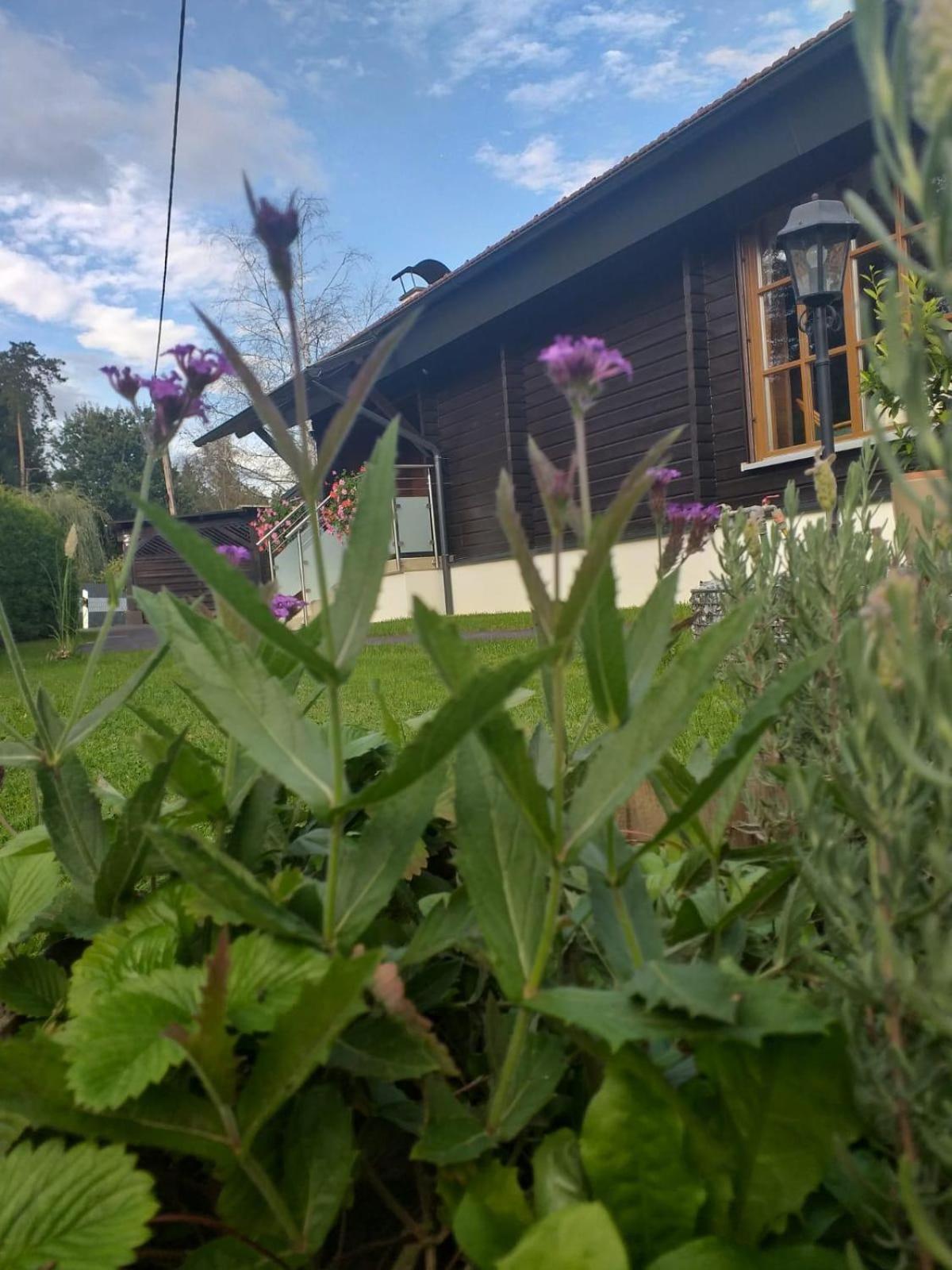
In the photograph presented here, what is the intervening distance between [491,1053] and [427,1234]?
→ 4.6 inches

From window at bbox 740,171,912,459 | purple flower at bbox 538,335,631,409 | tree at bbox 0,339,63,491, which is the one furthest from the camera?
tree at bbox 0,339,63,491

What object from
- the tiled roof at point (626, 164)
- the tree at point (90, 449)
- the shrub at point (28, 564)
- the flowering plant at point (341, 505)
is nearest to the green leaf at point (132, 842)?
the tiled roof at point (626, 164)

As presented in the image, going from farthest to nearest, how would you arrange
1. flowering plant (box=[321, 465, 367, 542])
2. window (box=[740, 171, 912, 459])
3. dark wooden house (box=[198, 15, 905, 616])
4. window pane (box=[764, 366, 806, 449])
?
1. flowering plant (box=[321, 465, 367, 542])
2. window pane (box=[764, 366, 806, 449])
3. window (box=[740, 171, 912, 459])
4. dark wooden house (box=[198, 15, 905, 616])

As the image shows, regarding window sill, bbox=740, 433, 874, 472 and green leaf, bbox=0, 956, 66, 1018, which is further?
window sill, bbox=740, 433, 874, 472

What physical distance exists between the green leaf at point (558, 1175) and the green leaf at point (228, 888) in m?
0.19

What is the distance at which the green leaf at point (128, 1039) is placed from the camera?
504 millimetres

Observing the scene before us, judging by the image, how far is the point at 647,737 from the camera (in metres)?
0.53

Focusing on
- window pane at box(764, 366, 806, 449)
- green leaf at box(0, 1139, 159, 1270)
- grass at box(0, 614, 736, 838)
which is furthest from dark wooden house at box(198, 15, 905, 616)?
green leaf at box(0, 1139, 159, 1270)

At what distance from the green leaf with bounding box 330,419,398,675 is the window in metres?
8.11

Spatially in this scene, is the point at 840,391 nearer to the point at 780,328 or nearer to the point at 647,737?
the point at 780,328

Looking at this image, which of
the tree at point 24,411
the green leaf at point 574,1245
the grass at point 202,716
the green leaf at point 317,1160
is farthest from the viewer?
the tree at point 24,411

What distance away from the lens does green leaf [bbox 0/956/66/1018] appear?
2.46ft

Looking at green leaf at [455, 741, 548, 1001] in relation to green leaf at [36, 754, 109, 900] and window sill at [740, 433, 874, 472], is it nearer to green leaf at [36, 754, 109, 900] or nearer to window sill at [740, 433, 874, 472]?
green leaf at [36, 754, 109, 900]

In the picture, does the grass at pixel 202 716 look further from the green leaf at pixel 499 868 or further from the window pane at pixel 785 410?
the window pane at pixel 785 410
